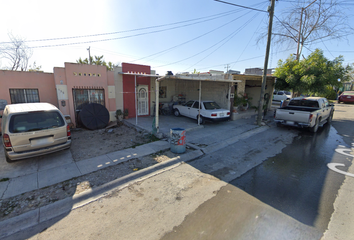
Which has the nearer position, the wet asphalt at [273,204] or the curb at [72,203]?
the wet asphalt at [273,204]

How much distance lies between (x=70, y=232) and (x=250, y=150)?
5885 mm

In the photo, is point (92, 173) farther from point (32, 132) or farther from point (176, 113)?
point (176, 113)

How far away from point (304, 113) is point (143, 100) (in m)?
9.20

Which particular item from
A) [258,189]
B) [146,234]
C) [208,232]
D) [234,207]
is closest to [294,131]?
[258,189]

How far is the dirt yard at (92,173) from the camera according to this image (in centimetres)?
347

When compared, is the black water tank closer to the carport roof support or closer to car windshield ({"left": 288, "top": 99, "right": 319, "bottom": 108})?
the carport roof support

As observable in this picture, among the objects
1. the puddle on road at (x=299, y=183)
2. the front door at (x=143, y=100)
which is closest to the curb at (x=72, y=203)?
the puddle on road at (x=299, y=183)

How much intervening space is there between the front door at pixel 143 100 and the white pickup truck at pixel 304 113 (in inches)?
315

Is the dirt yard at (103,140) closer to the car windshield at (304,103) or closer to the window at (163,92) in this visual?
the window at (163,92)

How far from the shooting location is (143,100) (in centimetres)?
1178

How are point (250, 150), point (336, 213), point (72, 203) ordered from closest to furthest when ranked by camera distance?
point (336, 213) → point (72, 203) → point (250, 150)

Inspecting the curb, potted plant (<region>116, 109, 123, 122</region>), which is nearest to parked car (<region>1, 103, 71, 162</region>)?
the curb

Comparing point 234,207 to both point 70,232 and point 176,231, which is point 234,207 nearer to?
point 176,231

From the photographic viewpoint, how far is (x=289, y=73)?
12703mm
